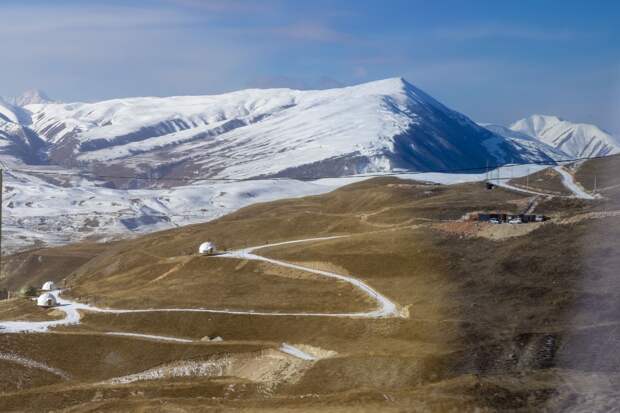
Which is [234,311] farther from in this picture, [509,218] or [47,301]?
[509,218]

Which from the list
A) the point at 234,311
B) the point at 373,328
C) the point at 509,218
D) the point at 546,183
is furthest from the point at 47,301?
the point at 546,183

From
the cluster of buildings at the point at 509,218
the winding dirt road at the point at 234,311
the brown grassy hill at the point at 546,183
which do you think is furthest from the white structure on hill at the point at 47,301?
the brown grassy hill at the point at 546,183

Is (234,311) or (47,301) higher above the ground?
(234,311)

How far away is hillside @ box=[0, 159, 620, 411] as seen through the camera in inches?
1676

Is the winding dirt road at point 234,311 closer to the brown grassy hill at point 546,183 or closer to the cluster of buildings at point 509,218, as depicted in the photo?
the cluster of buildings at point 509,218

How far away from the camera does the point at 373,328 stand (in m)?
64.1

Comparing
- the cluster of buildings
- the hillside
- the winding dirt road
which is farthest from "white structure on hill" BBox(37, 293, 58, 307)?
the cluster of buildings

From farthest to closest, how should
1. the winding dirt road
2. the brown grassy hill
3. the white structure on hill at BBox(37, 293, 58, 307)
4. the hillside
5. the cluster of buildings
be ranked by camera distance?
the brown grassy hill, the white structure on hill at BBox(37, 293, 58, 307), the cluster of buildings, the winding dirt road, the hillside

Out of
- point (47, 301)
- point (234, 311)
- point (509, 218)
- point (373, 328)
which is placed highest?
point (509, 218)

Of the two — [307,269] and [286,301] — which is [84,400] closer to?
[286,301]

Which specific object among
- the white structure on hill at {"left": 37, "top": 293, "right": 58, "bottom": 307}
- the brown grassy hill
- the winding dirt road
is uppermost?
the brown grassy hill

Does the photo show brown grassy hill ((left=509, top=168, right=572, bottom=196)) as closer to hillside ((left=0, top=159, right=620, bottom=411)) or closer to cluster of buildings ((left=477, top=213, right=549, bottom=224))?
hillside ((left=0, top=159, right=620, bottom=411))

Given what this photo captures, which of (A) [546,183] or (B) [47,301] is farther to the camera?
(A) [546,183]

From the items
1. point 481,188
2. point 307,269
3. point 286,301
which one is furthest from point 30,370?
point 481,188
